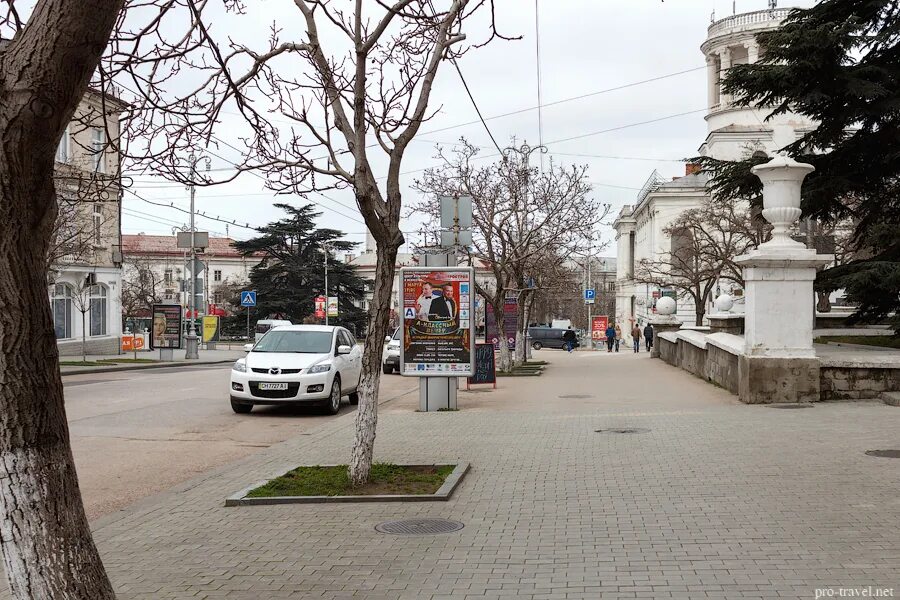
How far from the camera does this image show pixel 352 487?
27.7 feet

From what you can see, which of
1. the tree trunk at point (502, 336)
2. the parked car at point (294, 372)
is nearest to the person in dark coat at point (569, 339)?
the tree trunk at point (502, 336)

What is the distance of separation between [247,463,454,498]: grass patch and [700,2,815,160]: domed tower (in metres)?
56.8

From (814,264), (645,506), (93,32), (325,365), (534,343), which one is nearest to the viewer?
(93,32)

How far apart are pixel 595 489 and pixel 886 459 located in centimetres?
318

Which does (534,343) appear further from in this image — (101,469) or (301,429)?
(101,469)

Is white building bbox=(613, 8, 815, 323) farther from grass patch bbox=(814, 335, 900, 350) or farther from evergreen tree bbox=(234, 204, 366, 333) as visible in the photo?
grass patch bbox=(814, 335, 900, 350)

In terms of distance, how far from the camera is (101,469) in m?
10.5

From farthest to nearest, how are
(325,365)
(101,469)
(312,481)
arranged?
(325,365)
(101,469)
(312,481)

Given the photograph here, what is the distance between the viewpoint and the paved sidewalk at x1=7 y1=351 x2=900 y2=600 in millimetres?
5348

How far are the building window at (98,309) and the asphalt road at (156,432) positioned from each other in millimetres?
20623

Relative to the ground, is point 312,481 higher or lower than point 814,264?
lower

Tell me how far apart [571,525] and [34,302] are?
438cm

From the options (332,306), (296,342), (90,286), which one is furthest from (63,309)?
(296,342)

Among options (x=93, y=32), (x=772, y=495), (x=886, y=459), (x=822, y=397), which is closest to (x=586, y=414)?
(x=822, y=397)
